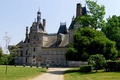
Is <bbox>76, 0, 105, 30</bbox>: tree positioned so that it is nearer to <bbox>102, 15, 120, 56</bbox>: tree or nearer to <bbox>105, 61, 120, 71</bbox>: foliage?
<bbox>102, 15, 120, 56</bbox>: tree

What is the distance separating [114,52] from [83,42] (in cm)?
554

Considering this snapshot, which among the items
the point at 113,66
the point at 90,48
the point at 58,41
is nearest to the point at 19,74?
the point at 113,66

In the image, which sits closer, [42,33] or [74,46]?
[74,46]

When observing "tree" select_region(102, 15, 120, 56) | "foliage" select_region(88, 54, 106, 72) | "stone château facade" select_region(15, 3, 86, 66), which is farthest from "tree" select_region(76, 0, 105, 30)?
"stone château facade" select_region(15, 3, 86, 66)

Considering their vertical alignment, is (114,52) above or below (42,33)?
below

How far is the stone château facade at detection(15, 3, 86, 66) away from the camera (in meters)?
78.9

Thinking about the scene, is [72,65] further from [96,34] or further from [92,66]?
[92,66]

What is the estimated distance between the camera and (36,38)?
269ft

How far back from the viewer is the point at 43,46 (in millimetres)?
82250

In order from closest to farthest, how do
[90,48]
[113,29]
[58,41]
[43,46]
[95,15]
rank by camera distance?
[90,48], [95,15], [113,29], [58,41], [43,46]

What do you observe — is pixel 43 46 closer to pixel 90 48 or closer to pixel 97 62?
pixel 90 48

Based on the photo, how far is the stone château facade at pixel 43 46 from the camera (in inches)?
3108

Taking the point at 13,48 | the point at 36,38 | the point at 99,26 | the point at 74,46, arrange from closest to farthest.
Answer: the point at 13,48 → the point at 74,46 → the point at 99,26 → the point at 36,38

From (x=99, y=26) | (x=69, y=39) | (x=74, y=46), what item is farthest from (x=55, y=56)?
(x=74, y=46)
